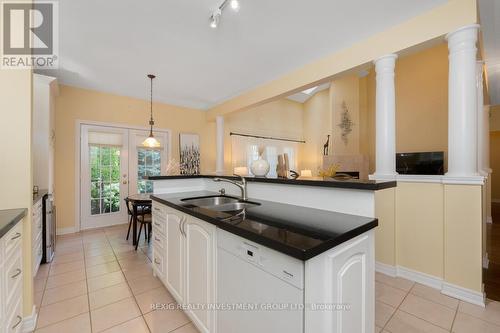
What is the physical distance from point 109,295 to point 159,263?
19.7 inches

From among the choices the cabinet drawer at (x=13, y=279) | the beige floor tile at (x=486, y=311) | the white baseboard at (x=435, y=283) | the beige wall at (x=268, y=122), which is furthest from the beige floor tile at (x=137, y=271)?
the beige wall at (x=268, y=122)

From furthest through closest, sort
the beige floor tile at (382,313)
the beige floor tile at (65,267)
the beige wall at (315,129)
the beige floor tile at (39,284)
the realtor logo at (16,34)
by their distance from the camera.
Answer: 1. the beige wall at (315,129)
2. the beige floor tile at (65,267)
3. the beige floor tile at (39,284)
4. the beige floor tile at (382,313)
5. the realtor logo at (16,34)

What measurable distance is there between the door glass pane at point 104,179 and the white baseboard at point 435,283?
4.63m

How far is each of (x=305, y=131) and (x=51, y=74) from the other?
6.39m

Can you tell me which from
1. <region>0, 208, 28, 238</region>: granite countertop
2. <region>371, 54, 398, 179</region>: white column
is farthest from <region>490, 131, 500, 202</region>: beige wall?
<region>0, 208, 28, 238</region>: granite countertop

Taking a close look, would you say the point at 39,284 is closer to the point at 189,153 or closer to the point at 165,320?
the point at 165,320

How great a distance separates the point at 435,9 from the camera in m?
1.98

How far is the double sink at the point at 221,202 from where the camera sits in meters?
1.84

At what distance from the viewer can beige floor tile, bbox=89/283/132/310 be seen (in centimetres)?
188

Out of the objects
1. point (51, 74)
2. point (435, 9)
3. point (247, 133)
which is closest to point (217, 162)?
point (247, 133)

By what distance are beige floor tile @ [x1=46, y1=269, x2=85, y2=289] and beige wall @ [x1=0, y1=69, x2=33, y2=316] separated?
712 mm

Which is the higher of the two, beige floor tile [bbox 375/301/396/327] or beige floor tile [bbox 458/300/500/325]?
beige floor tile [bbox 458/300/500/325]

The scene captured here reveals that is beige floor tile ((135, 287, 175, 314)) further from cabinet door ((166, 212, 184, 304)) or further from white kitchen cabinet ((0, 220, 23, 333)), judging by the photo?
white kitchen cabinet ((0, 220, 23, 333))

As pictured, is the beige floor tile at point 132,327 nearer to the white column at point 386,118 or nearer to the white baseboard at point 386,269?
the white baseboard at point 386,269
